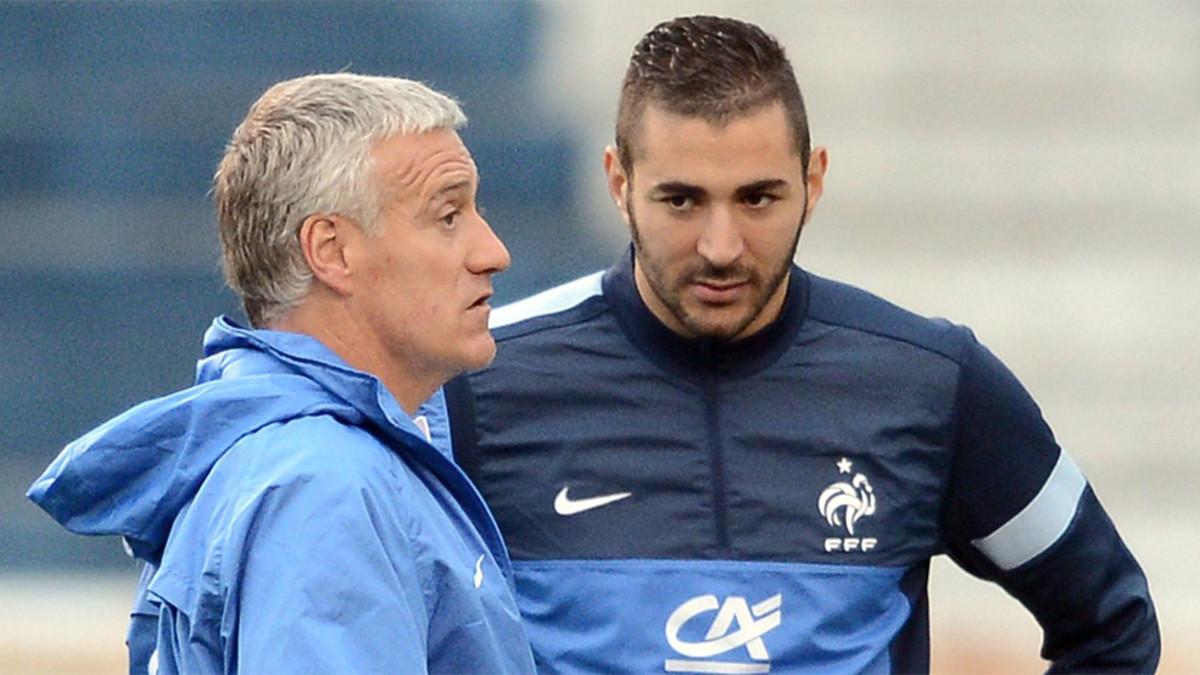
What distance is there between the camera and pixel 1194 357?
929 cm

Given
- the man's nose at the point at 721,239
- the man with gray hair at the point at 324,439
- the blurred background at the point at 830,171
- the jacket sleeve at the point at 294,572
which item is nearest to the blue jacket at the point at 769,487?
the man's nose at the point at 721,239

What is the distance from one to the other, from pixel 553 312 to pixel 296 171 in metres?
Answer: 0.71

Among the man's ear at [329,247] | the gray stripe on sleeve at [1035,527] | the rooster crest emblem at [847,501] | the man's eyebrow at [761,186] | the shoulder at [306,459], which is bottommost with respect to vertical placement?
the gray stripe on sleeve at [1035,527]

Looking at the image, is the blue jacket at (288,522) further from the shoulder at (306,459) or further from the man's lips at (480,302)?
the man's lips at (480,302)

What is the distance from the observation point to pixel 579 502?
2.48 m

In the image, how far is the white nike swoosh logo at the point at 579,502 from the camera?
2471mm

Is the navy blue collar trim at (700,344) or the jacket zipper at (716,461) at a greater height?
the navy blue collar trim at (700,344)

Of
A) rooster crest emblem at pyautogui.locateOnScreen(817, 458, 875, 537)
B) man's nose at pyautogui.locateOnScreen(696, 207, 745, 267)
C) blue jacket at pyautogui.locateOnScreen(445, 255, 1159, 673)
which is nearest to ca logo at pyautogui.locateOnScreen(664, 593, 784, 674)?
blue jacket at pyautogui.locateOnScreen(445, 255, 1159, 673)

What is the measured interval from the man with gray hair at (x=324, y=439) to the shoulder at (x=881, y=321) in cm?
66

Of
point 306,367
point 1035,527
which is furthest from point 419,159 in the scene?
point 1035,527

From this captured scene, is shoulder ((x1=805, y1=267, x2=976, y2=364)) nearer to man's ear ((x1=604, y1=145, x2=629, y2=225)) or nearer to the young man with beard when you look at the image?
the young man with beard

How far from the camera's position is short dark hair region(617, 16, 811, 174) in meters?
2.45

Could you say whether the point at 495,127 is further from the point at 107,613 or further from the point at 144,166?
the point at 107,613

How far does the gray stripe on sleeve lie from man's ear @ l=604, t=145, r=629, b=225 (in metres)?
0.54
